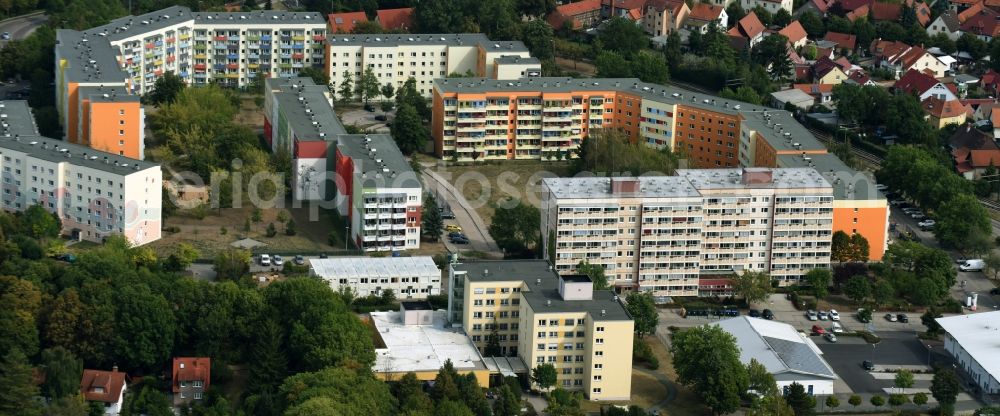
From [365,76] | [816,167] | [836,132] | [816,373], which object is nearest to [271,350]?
[816,373]

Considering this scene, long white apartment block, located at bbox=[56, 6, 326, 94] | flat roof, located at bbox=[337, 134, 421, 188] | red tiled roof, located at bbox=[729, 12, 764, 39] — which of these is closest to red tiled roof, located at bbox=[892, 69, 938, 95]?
red tiled roof, located at bbox=[729, 12, 764, 39]

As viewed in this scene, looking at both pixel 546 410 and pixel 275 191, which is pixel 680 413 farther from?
pixel 275 191

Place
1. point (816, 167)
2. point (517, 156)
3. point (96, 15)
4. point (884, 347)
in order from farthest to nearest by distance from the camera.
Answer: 1. point (96, 15)
2. point (517, 156)
3. point (816, 167)
4. point (884, 347)

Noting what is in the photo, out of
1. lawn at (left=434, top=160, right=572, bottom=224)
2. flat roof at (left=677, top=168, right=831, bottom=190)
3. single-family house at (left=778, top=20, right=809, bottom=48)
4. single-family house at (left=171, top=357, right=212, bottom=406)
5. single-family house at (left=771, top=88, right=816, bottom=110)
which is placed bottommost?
single-family house at (left=171, top=357, right=212, bottom=406)

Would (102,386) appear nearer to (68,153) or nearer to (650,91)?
(68,153)

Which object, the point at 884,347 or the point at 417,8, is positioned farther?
the point at 417,8

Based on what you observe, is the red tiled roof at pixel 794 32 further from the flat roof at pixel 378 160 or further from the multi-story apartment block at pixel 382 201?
the multi-story apartment block at pixel 382 201

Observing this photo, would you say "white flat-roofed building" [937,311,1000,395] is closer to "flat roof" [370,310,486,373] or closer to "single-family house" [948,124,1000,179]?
"flat roof" [370,310,486,373]
